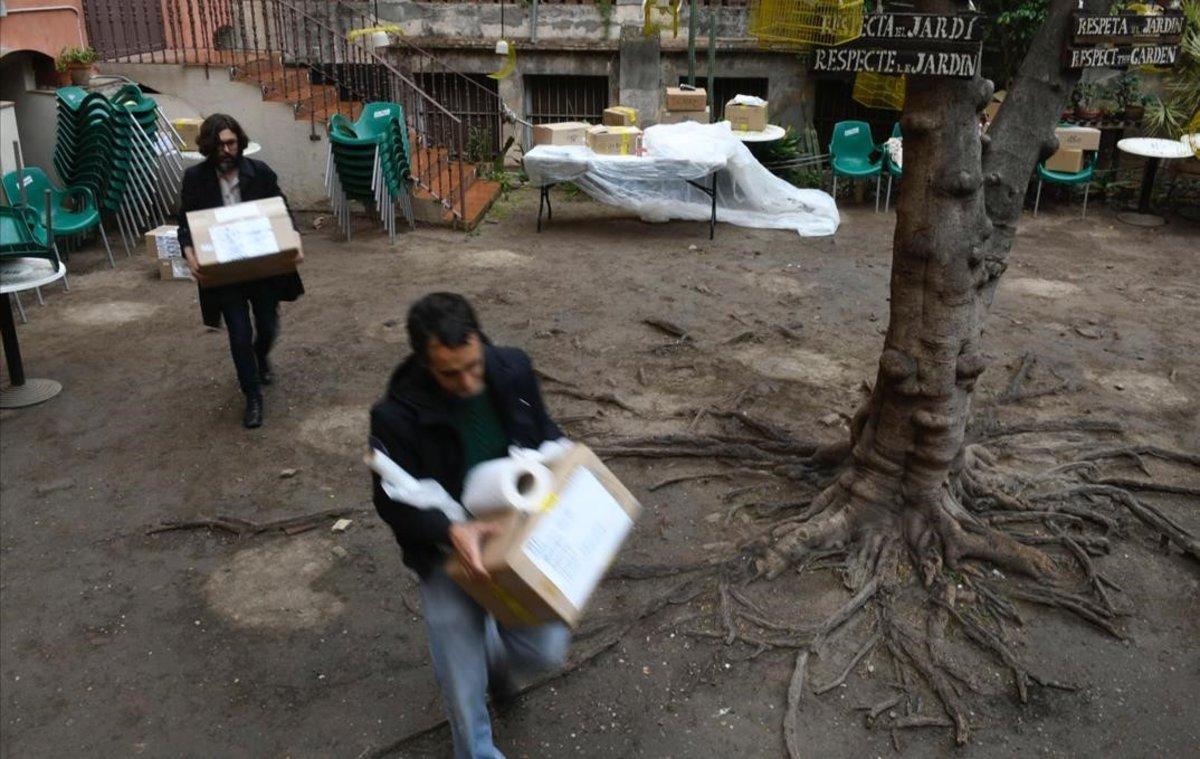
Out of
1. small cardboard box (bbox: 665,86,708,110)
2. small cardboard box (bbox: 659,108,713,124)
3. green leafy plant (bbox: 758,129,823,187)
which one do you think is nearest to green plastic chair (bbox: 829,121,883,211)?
green leafy plant (bbox: 758,129,823,187)

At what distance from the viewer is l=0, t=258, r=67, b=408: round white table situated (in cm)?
587

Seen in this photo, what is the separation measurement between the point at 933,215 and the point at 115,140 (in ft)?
25.8

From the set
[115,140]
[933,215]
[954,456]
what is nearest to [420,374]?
[933,215]

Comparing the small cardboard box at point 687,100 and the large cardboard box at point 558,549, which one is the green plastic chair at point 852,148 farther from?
→ the large cardboard box at point 558,549

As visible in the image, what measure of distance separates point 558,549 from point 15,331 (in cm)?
518

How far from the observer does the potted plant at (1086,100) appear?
38.4 ft

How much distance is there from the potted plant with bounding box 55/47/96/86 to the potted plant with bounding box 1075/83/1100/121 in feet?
36.4

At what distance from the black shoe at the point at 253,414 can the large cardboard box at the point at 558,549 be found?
11.8ft

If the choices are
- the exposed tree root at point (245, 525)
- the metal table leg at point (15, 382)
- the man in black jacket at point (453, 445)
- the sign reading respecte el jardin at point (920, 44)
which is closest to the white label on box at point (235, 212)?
the exposed tree root at point (245, 525)

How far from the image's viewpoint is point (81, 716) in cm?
362

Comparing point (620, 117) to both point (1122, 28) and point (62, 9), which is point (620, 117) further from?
point (1122, 28)

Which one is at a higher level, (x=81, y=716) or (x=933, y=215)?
(x=933, y=215)

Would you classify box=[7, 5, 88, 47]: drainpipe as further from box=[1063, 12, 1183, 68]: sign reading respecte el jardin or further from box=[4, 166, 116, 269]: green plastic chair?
box=[1063, 12, 1183, 68]: sign reading respecte el jardin

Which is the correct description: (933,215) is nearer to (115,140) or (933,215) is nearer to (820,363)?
(820,363)
